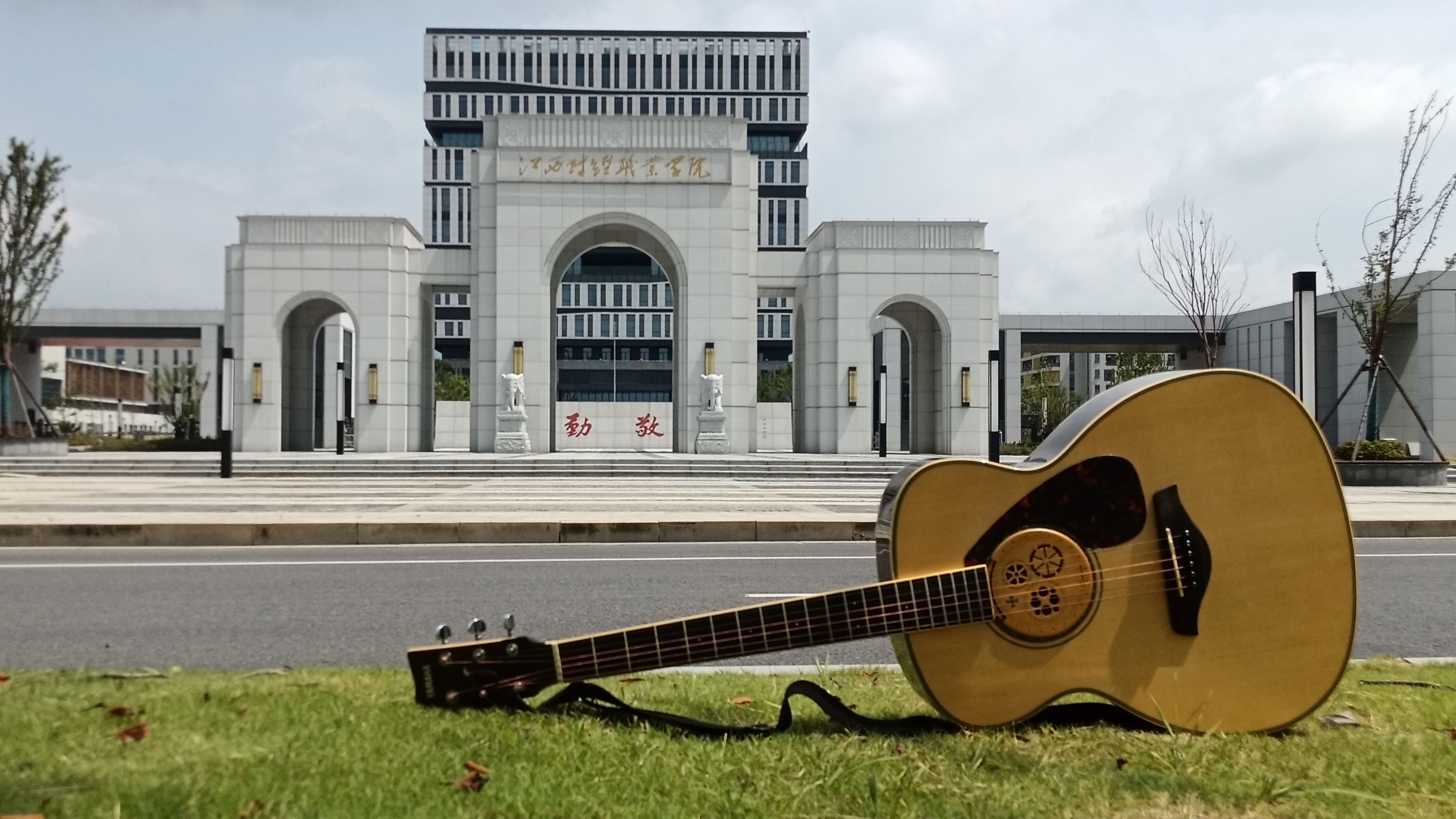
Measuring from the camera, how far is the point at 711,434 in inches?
1281

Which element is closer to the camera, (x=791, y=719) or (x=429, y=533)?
(x=791, y=719)

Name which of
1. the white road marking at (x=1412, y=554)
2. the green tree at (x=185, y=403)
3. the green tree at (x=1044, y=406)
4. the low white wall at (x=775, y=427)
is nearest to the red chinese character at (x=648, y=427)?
the low white wall at (x=775, y=427)

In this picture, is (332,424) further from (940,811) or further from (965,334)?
(940,811)

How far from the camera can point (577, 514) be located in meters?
12.6

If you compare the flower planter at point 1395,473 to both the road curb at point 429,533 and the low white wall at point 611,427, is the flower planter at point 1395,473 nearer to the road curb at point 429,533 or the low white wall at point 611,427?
the road curb at point 429,533

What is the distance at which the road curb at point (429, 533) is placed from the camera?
426 inches

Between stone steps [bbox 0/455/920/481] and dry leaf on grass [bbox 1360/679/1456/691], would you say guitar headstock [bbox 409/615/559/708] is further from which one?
stone steps [bbox 0/455/920/481]

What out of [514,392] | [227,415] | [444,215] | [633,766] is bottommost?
[633,766]

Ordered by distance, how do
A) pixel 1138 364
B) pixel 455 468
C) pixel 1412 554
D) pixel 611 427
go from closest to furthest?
1. pixel 1412 554
2. pixel 455 468
3. pixel 611 427
4. pixel 1138 364

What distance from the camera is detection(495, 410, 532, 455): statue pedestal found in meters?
32.2

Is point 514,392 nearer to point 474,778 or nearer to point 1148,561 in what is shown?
point 1148,561

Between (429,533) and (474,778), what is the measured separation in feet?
28.9

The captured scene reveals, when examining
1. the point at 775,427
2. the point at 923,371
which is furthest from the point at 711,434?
the point at 775,427

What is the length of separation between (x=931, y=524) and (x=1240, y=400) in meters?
1.15
